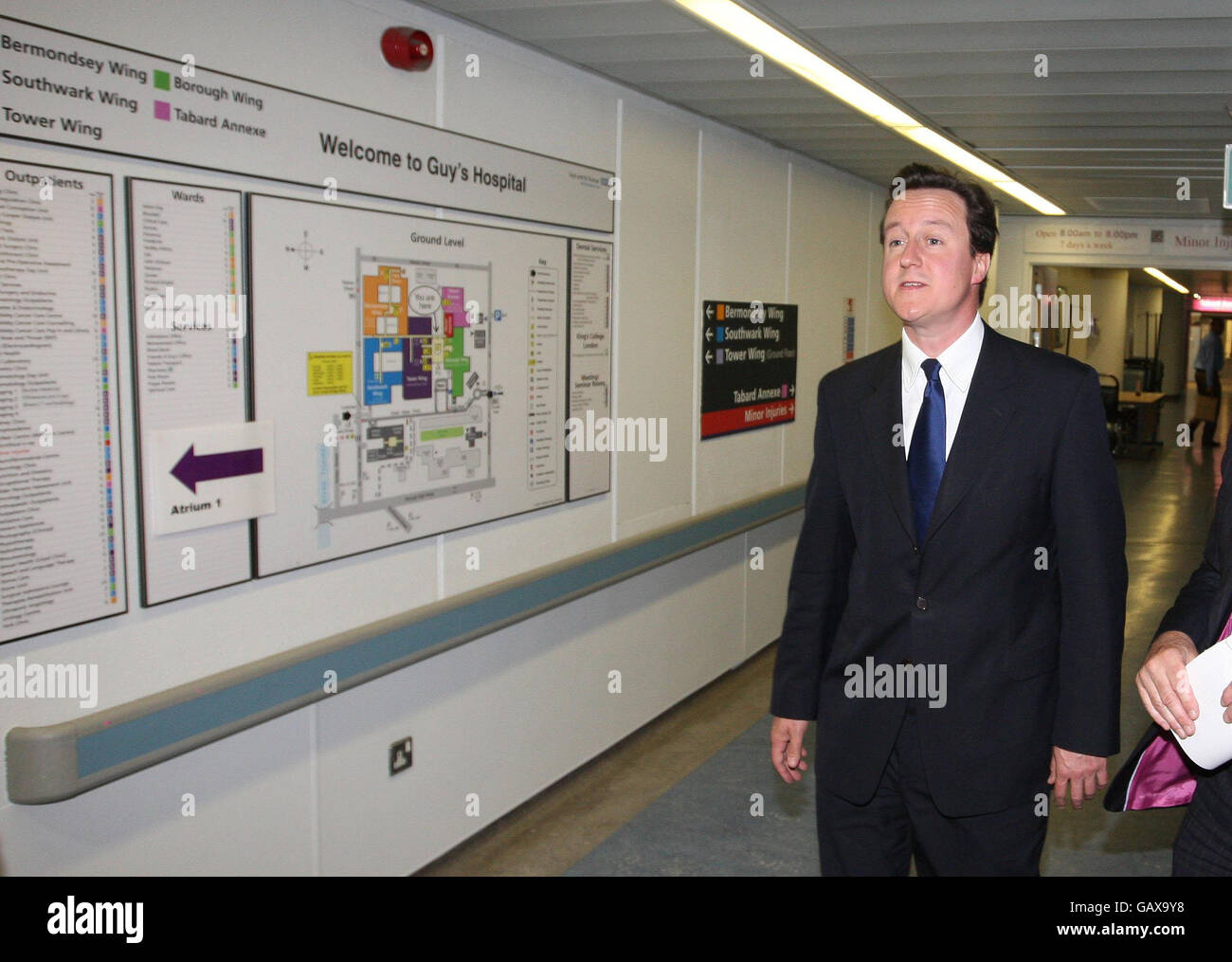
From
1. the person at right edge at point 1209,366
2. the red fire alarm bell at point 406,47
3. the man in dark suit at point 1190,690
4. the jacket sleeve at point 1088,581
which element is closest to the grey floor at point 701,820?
the jacket sleeve at point 1088,581

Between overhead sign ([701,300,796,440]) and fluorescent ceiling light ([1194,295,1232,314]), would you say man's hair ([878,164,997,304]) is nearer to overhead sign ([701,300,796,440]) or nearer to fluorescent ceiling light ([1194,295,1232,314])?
overhead sign ([701,300,796,440])

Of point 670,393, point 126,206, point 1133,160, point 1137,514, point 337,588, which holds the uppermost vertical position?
point 1133,160

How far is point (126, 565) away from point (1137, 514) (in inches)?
471

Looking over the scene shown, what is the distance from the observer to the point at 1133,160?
6840 millimetres

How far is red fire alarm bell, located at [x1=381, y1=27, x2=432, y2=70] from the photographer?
3680 millimetres

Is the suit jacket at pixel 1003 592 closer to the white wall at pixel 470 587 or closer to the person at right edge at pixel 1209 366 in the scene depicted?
the white wall at pixel 470 587

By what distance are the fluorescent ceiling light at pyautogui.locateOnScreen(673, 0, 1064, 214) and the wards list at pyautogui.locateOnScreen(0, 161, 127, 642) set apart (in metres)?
1.94

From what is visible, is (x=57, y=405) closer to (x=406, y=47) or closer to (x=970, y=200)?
(x=406, y=47)

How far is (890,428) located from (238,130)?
190 cm

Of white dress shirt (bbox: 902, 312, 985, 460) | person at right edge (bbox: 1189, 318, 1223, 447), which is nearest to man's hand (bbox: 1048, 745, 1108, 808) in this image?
white dress shirt (bbox: 902, 312, 985, 460)

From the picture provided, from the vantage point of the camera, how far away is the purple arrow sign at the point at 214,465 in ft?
9.96
